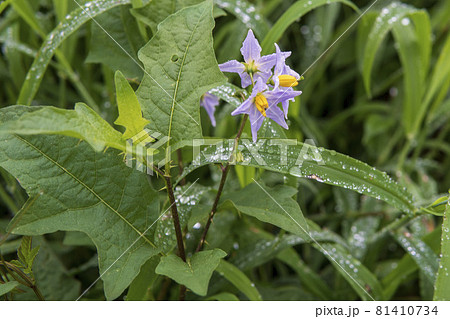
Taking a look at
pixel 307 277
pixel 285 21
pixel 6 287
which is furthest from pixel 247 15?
pixel 6 287

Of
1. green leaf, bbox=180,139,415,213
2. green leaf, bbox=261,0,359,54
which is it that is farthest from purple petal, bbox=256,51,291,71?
green leaf, bbox=261,0,359,54

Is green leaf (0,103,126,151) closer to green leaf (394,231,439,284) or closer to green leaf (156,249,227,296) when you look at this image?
green leaf (156,249,227,296)

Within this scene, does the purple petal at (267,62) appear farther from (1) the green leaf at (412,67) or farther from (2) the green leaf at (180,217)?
(1) the green leaf at (412,67)

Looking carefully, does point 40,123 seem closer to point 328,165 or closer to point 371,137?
point 328,165

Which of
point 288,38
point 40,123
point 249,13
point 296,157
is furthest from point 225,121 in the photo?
point 40,123

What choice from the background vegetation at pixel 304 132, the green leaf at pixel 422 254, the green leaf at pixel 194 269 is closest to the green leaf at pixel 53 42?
the background vegetation at pixel 304 132

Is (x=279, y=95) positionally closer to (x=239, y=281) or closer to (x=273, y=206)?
(x=273, y=206)
